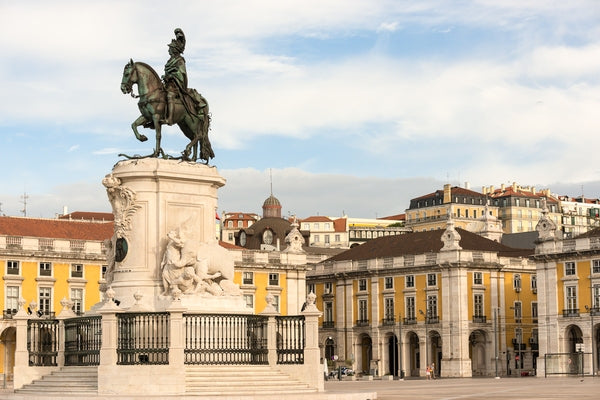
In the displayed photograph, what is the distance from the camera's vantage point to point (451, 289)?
97250 mm

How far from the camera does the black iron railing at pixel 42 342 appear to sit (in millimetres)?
36312

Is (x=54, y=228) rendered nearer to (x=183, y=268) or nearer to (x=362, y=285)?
(x=362, y=285)

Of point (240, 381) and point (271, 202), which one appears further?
point (271, 202)

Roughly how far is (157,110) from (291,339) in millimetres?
7118

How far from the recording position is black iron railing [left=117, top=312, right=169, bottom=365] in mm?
32906

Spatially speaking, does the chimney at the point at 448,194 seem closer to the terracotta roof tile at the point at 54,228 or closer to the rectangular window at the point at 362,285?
the rectangular window at the point at 362,285

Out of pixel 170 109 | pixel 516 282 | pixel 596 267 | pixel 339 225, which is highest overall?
pixel 339 225

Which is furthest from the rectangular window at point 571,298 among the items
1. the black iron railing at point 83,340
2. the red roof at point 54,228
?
the black iron railing at point 83,340

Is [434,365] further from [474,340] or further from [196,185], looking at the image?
[196,185]

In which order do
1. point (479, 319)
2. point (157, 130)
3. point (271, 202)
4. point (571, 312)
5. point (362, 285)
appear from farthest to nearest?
point (271, 202)
point (362, 285)
point (479, 319)
point (571, 312)
point (157, 130)

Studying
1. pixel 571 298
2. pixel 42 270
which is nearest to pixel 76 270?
pixel 42 270

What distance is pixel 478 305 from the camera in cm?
9850

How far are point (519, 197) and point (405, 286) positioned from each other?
2648 inches

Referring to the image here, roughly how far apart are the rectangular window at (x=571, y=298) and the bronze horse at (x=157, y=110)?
57.4 meters
